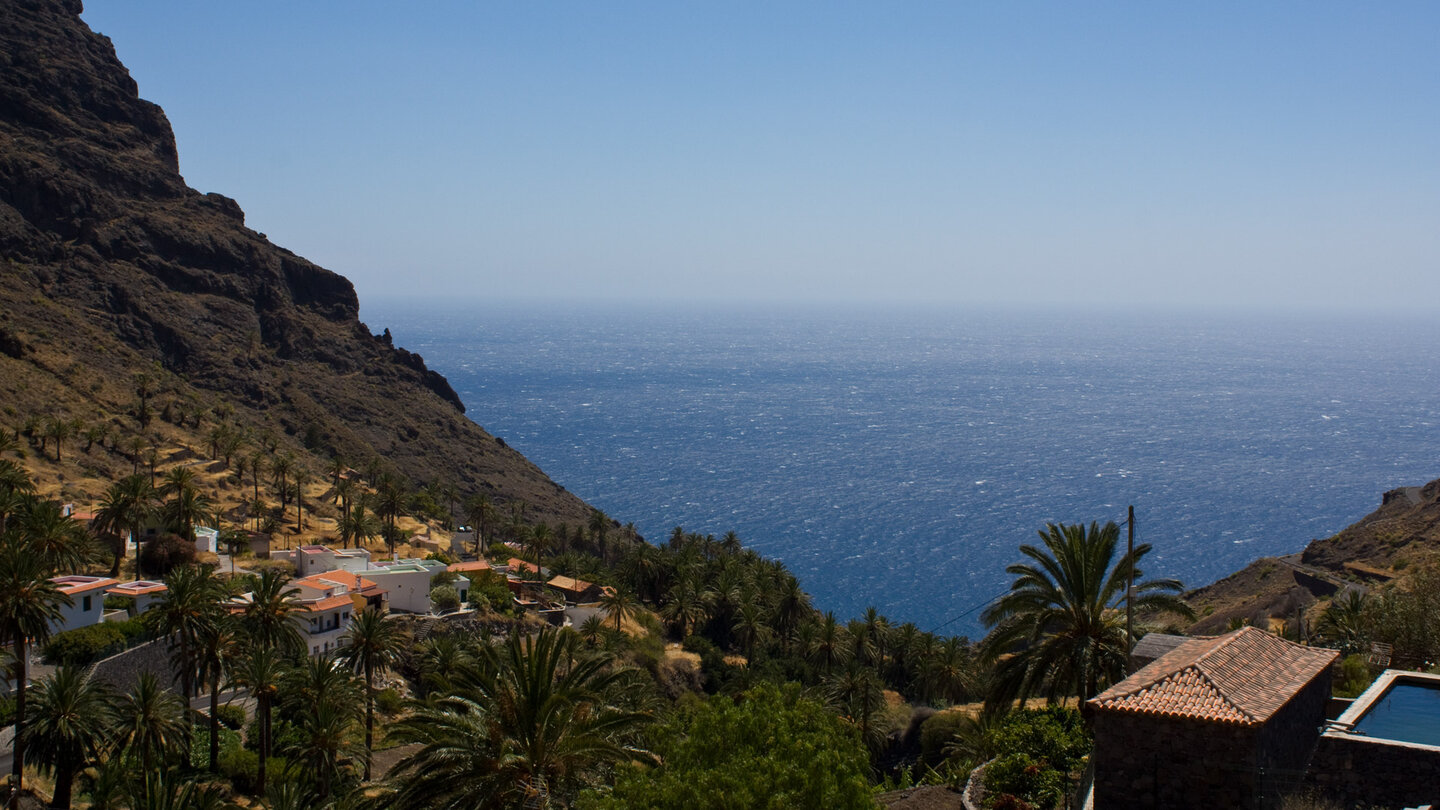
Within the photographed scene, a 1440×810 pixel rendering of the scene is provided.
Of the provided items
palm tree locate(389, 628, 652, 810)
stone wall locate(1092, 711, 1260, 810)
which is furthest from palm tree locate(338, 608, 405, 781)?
stone wall locate(1092, 711, 1260, 810)

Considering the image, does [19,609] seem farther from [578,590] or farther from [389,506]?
[389,506]

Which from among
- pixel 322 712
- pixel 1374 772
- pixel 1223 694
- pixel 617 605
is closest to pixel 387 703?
pixel 322 712

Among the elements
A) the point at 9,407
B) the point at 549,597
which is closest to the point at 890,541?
the point at 549,597

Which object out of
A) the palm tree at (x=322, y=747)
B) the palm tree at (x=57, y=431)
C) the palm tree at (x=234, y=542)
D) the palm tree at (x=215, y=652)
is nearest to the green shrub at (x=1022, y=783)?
the palm tree at (x=322, y=747)

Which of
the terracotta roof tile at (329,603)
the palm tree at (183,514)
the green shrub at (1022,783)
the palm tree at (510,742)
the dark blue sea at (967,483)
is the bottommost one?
the dark blue sea at (967,483)

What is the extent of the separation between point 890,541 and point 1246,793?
9982 centimetres

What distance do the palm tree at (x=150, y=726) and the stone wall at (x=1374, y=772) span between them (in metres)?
30.0

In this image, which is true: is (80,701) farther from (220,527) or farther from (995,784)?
(220,527)

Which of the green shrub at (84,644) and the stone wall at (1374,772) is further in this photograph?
the green shrub at (84,644)

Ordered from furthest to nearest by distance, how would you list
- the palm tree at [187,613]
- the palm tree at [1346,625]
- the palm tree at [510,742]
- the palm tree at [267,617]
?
the palm tree at [267,617]
the palm tree at [1346,625]
the palm tree at [187,613]
the palm tree at [510,742]

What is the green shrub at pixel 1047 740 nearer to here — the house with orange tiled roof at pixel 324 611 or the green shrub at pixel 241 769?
the green shrub at pixel 241 769

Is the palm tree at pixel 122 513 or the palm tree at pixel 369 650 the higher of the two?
the palm tree at pixel 122 513

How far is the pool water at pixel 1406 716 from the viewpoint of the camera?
17.4m

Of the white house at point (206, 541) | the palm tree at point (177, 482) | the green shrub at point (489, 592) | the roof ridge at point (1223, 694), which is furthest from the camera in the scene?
the palm tree at point (177, 482)
